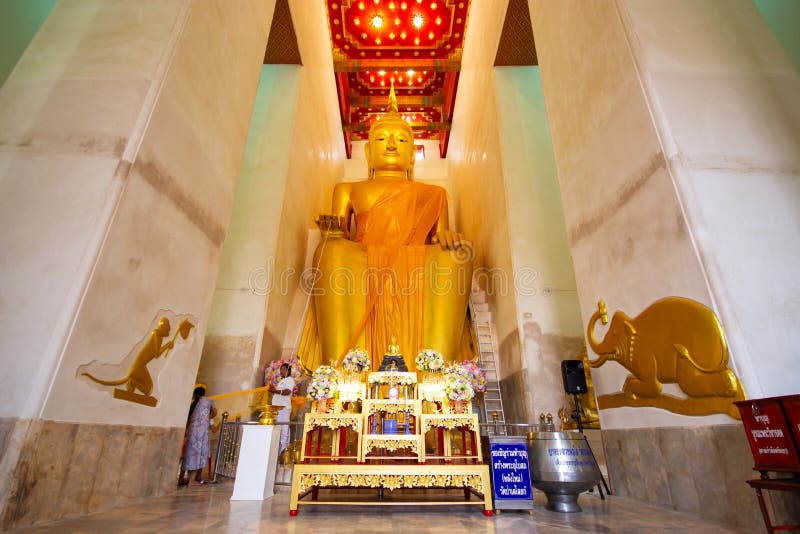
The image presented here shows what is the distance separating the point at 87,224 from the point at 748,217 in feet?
10.7

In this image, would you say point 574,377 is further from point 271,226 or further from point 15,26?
point 15,26

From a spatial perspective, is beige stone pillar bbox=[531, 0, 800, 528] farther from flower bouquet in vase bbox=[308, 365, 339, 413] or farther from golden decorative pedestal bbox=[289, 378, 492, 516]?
flower bouquet in vase bbox=[308, 365, 339, 413]

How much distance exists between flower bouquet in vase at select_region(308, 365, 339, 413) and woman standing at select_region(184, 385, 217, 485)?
132cm

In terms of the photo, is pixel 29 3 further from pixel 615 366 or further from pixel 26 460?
pixel 615 366

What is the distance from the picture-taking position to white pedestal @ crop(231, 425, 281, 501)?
2477mm

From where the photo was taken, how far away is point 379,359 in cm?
466

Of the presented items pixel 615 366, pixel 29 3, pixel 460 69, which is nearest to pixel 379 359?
pixel 615 366

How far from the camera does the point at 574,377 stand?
3.16 metres

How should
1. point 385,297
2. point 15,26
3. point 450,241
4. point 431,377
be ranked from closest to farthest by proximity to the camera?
point 431,377 < point 15,26 < point 385,297 < point 450,241

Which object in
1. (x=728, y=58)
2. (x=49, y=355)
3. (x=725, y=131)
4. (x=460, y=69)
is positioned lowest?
(x=49, y=355)

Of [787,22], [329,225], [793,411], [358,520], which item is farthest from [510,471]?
[329,225]

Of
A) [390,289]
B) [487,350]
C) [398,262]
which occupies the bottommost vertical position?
[487,350]

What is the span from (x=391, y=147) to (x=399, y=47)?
241 cm

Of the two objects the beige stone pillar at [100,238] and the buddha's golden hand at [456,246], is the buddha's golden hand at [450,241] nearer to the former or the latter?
the buddha's golden hand at [456,246]
